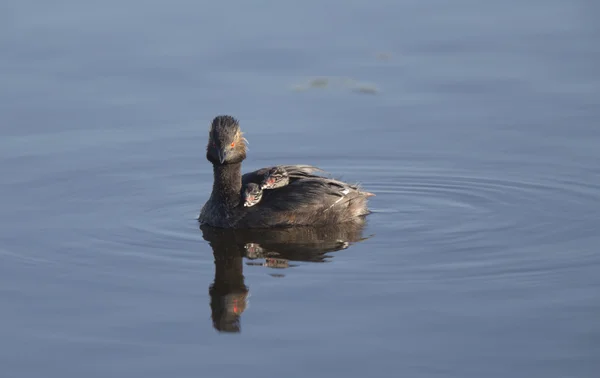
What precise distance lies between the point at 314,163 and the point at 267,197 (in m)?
2.01

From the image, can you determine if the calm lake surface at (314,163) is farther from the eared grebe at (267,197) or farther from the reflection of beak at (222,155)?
the reflection of beak at (222,155)

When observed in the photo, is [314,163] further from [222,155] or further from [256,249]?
[256,249]

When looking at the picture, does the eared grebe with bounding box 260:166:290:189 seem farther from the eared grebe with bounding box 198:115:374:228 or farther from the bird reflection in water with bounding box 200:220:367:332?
the bird reflection in water with bounding box 200:220:367:332

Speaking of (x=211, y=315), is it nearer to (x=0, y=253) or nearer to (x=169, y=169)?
(x=0, y=253)

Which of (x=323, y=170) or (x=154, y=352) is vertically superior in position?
(x=323, y=170)

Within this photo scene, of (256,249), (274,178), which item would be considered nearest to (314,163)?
(274,178)

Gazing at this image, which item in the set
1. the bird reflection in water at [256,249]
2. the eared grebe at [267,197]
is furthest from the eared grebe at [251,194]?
the bird reflection in water at [256,249]

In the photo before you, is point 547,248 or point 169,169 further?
point 169,169

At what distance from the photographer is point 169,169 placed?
631 inches

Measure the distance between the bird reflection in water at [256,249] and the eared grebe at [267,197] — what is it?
13 cm

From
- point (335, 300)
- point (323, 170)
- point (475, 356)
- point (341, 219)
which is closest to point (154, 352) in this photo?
point (335, 300)

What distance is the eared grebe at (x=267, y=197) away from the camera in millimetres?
14141

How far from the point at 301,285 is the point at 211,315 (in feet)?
3.46

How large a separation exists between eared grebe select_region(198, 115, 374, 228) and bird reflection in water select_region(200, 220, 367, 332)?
0.13 meters
